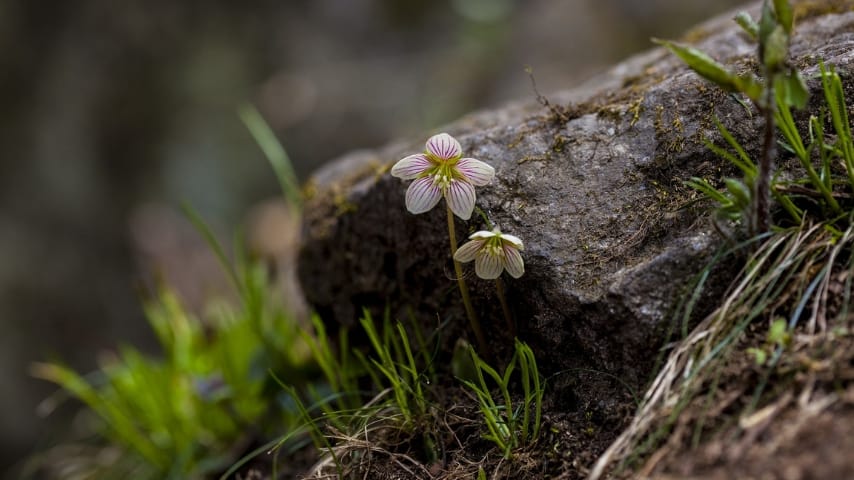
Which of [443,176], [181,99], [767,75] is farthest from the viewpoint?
[181,99]

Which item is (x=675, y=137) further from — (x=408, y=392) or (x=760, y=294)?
(x=408, y=392)

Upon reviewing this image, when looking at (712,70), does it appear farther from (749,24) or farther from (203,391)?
(203,391)

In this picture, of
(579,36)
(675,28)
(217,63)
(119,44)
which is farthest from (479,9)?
(119,44)

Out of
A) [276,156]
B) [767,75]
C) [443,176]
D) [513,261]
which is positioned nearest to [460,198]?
[443,176]

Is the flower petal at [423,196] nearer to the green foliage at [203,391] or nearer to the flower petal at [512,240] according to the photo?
the flower petal at [512,240]

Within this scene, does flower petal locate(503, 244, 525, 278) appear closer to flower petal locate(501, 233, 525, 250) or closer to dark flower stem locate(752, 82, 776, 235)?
flower petal locate(501, 233, 525, 250)

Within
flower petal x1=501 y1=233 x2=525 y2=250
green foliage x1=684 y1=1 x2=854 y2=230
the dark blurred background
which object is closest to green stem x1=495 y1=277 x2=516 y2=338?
flower petal x1=501 y1=233 x2=525 y2=250

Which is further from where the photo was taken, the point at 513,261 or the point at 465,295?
the point at 465,295
